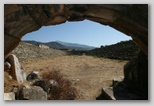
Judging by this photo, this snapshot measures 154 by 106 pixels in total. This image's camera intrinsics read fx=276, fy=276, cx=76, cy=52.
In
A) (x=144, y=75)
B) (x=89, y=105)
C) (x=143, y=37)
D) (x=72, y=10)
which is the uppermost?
(x=72, y=10)

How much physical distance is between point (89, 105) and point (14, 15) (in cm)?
163

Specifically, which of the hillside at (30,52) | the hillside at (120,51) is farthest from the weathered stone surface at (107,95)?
the hillside at (120,51)

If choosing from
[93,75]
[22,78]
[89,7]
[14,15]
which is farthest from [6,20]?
[93,75]

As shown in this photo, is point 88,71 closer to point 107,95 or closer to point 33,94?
point 107,95

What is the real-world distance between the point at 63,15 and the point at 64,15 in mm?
15

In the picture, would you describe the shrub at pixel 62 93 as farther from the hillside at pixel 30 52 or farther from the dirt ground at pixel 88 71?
the hillside at pixel 30 52

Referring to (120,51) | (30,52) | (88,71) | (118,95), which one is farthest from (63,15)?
(120,51)

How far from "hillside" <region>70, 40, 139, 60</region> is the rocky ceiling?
22.8 ft

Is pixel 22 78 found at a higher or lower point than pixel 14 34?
lower

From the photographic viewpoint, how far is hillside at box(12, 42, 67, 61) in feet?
34.3

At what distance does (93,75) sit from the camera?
26.7ft

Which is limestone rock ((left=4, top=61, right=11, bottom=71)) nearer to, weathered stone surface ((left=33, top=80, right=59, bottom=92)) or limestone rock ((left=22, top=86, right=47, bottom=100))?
weathered stone surface ((left=33, top=80, right=59, bottom=92))

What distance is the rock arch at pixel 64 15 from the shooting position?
338cm

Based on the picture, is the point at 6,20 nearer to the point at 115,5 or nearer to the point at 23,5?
the point at 23,5
